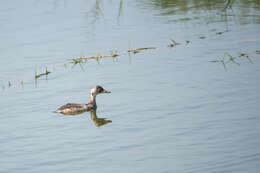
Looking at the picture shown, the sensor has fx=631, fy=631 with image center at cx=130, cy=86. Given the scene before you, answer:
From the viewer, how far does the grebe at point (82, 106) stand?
15.8 metres

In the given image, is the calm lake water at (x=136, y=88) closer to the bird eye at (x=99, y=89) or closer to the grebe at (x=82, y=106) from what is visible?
the grebe at (x=82, y=106)

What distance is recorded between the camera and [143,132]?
46.3ft

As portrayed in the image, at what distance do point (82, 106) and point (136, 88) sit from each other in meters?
1.82

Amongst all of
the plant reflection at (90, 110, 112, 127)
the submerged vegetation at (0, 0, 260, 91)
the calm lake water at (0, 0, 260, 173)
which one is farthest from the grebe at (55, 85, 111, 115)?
the submerged vegetation at (0, 0, 260, 91)

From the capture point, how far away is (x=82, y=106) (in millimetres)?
16422

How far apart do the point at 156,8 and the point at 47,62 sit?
29.3ft

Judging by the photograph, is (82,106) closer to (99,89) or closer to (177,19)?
(99,89)

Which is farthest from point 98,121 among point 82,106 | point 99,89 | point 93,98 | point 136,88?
point 136,88

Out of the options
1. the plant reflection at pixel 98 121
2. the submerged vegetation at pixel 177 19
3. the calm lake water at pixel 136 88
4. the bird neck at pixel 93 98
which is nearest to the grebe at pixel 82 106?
the bird neck at pixel 93 98

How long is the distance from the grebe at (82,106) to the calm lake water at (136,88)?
0.70 feet

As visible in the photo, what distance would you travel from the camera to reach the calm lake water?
504 inches

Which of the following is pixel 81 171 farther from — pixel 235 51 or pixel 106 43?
pixel 106 43

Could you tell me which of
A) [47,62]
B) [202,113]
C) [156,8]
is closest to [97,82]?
[47,62]

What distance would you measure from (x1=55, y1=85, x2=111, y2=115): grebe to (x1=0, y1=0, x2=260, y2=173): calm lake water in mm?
214
